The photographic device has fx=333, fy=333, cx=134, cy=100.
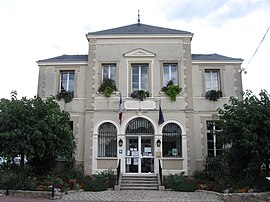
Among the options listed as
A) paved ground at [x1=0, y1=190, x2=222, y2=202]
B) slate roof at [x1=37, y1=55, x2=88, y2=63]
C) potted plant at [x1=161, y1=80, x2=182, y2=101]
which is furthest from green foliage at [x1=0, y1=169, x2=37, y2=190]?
potted plant at [x1=161, y1=80, x2=182, y2=101]

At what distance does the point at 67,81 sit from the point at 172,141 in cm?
640

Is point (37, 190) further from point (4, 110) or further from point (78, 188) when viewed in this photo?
point (4, 110)

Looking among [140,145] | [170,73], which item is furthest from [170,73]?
[140,145]

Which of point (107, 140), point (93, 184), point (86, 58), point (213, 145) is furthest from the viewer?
point (86, 58)

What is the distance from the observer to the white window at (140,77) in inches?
674

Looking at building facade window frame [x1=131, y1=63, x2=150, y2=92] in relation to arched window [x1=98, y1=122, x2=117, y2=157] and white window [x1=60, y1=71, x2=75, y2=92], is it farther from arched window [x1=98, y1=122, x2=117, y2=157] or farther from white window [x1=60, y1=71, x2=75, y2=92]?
white window [x1=60, y1=71, x2=75, y2=92]

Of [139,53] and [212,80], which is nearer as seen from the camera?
[139,53]

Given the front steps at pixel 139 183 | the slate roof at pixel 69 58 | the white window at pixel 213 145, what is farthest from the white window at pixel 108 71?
the white window at pixel 213 145

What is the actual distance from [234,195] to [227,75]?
24.7 feet

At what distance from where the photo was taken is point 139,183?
1502cm

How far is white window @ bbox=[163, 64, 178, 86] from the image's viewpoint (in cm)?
1717

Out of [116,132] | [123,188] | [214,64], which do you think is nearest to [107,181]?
[123,188]

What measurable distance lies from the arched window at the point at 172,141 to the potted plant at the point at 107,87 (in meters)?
3.24

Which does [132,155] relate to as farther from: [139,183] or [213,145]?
[213,145]
